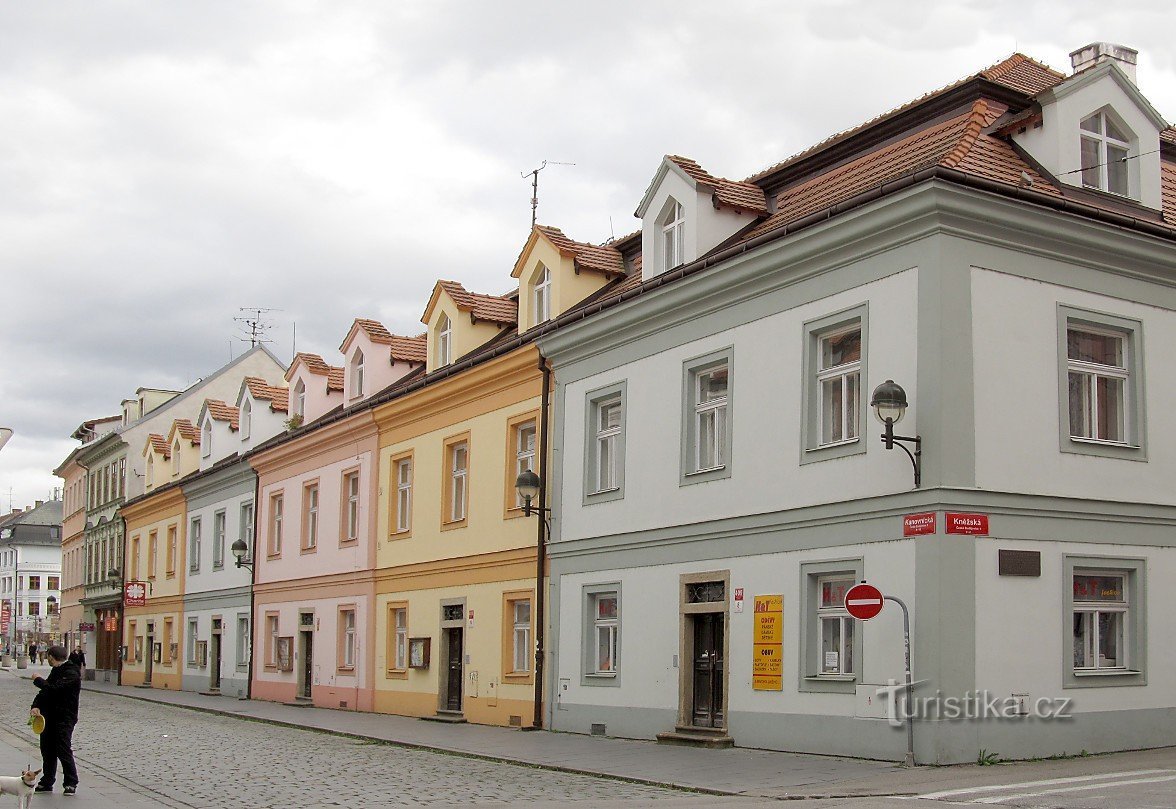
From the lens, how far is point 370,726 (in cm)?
2653

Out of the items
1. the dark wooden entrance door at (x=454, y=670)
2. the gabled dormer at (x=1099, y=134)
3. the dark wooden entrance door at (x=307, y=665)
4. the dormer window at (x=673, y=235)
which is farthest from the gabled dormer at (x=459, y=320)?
the gabled dormer at (x=1099, y=134)

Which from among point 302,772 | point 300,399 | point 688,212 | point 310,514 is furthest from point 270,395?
point 302,772

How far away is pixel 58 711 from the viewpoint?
14531 mm

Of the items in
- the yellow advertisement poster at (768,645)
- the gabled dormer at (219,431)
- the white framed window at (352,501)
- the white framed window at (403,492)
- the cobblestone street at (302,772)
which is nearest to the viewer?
the cobblestone street at (302,772)

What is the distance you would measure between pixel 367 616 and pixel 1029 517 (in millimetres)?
19183

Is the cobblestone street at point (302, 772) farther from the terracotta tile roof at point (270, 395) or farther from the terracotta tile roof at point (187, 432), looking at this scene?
the terracotta tile roof at point (187, 432)

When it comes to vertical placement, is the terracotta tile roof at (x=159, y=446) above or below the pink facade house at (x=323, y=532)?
above

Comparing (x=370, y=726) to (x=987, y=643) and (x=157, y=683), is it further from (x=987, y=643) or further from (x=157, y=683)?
(x=157, y=683)

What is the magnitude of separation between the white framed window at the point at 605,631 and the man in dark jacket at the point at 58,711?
10004 mm

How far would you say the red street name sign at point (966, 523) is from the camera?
16359mm

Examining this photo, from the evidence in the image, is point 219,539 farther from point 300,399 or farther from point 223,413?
point 300,399

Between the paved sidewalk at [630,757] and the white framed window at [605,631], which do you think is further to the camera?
the white framed window at [605,631]

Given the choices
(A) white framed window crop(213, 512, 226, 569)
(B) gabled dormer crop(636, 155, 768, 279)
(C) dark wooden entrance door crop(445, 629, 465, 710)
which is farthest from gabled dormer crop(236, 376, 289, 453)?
(B) gabled dormer crop(636, 155, 768, 279)

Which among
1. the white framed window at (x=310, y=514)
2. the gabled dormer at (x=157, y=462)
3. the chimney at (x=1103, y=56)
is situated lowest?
the white framed window at (x=310, y=514)
